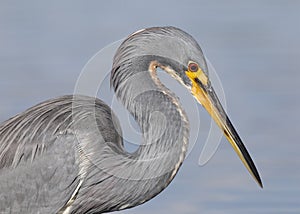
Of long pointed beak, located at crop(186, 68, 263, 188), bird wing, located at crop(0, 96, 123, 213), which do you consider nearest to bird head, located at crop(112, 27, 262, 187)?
long pointed beak, located at crop(186, 68, 263, 188)

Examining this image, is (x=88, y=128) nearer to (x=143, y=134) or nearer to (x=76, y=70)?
(x=143, y=134)

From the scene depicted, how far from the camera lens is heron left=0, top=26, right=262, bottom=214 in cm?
866

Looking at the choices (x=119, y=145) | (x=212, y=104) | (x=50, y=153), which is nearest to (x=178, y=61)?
(x=212, y=104)

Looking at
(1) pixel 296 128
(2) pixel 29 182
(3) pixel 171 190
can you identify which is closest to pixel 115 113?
(2) pixel 29 182

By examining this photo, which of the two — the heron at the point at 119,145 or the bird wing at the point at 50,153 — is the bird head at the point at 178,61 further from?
the bird wing at the point at 50,153

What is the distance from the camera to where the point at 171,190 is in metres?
10.7

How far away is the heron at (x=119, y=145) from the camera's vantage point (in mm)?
8664

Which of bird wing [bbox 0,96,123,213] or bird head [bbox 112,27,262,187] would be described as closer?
bird head [bbox 112,27,262,187]

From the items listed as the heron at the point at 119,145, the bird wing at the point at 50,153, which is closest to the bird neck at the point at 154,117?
the heron at the point at 119,145

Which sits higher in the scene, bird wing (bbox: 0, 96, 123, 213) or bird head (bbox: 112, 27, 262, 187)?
bird head (bbox: 112, 27, 262, 187)

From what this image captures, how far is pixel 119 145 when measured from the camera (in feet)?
29.5

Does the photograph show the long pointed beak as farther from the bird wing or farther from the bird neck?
the bird wing

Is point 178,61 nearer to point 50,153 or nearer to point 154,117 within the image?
point 154,117

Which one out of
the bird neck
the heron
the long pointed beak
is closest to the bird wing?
the heron
